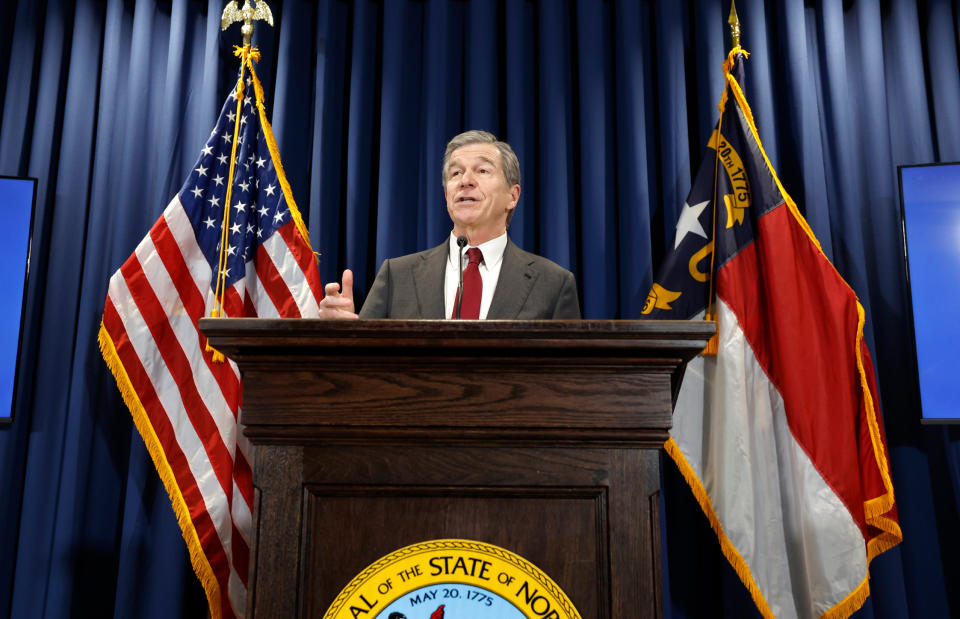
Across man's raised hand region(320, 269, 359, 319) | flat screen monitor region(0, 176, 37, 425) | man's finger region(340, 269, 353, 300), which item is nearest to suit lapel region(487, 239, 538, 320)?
man's finger region(340, 269, 353, 300)

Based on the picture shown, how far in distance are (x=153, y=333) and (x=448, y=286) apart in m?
1.06

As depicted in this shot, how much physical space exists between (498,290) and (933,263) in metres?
1.63

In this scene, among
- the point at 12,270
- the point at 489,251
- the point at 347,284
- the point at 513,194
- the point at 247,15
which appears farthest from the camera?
the point at 247,15

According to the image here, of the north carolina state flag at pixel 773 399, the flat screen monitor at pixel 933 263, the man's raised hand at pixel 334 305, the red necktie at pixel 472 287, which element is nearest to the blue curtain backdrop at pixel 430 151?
the flat screen monitor at pixel 933 263

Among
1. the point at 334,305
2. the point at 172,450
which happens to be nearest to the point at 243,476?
the point at 172,450

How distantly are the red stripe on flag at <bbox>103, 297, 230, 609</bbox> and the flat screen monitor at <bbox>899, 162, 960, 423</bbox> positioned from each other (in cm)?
240

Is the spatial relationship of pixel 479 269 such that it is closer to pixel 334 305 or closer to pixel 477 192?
pixel 477 192

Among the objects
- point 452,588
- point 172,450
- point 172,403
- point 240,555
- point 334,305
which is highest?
point 334,305

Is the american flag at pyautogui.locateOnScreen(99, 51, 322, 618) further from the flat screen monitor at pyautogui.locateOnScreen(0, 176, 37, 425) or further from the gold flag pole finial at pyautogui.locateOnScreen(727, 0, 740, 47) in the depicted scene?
the gold flag pole finial at pyautogui.locateOnScreen(727, 0, 740, 47)

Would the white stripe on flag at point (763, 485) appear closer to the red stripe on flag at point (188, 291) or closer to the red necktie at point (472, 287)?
the red necktie at point (472, 287)

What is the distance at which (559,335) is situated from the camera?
1.11m

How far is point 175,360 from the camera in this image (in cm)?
258

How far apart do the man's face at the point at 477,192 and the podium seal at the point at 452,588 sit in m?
1.38

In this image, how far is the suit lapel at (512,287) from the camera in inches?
81.7
